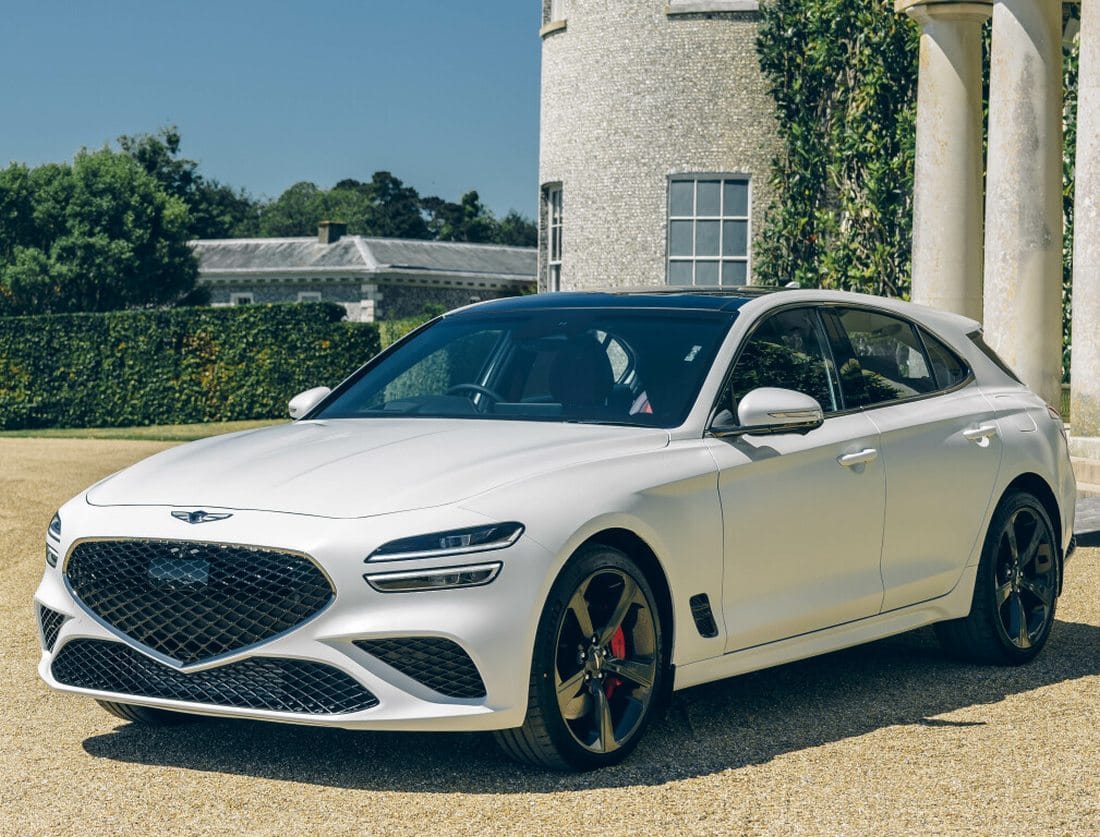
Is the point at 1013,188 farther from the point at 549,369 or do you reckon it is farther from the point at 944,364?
the point at 549,369

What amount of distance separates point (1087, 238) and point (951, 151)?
3.01 metres

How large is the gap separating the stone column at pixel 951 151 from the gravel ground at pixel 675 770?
32.6ft

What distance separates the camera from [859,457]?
671 centimetres

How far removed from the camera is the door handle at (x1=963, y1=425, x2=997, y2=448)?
7.39 m

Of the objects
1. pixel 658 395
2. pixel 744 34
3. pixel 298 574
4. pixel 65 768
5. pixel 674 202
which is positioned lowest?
pixel 65 768

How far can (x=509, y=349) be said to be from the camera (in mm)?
6887

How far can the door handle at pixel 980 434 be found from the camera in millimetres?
7391

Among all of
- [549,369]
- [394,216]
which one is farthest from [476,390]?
[394,216]

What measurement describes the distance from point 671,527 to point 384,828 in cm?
151

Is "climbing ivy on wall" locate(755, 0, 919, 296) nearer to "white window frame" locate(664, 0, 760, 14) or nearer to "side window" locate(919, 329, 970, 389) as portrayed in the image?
"white window frame" locate(664, 0, 760, 14)

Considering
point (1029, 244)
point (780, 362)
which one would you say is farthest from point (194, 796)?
point (1029, 244)

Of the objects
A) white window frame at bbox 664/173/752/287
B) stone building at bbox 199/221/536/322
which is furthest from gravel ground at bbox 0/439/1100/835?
stone building at bbox 199/221/536/322

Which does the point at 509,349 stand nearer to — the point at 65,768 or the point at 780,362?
the point at 780,362

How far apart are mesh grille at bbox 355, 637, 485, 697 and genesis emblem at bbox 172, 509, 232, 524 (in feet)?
2.14
